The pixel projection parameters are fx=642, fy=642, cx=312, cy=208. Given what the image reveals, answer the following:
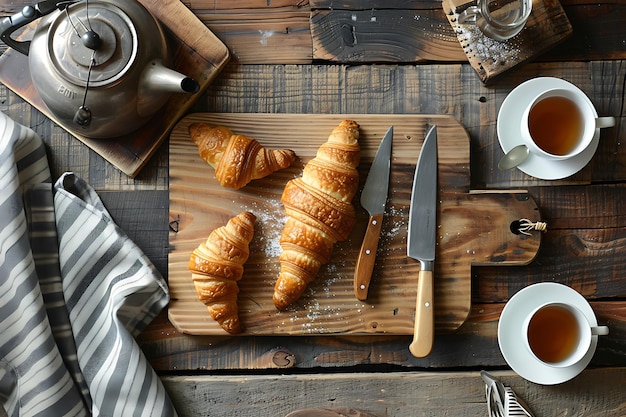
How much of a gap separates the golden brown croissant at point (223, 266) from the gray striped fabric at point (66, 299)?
96mm

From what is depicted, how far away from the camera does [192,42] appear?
1344mm

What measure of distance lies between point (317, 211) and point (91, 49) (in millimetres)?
507

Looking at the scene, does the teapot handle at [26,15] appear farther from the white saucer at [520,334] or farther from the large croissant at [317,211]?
the white saucer at [520,334]

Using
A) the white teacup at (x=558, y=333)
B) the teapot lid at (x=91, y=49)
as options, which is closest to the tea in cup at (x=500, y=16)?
the white teacup at (x=558, y=333)

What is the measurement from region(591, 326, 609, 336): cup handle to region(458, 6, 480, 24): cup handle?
675mm

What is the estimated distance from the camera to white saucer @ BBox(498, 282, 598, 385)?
1307 millimetres

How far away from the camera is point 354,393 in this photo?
1350 millimetres

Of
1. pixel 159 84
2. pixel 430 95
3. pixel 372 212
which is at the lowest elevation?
pixel 372 212

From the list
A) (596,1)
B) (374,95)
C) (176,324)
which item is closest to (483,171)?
(374,95)

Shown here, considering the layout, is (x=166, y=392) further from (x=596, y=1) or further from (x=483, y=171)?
(x=596, y=1)

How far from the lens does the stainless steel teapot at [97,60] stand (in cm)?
114

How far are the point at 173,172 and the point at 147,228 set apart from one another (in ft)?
0.44

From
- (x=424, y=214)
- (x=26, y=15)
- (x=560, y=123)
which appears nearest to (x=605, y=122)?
(x=560, y=123)

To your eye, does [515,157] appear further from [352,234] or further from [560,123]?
[352,234]
